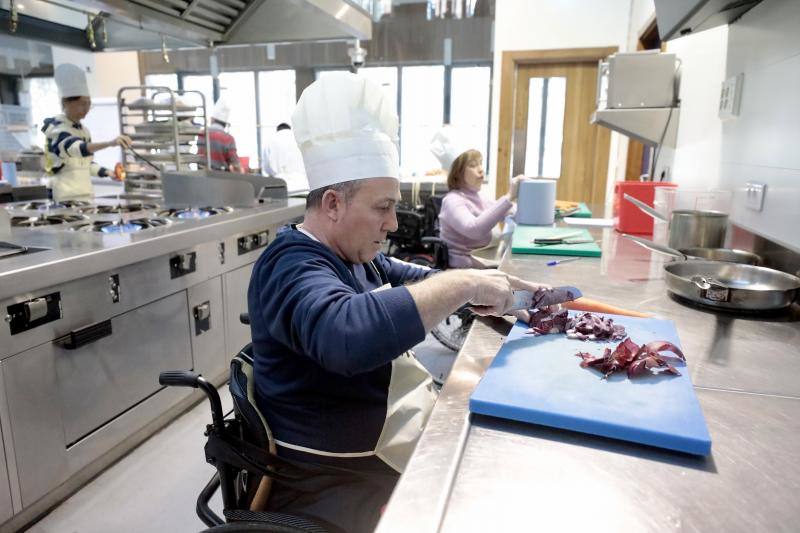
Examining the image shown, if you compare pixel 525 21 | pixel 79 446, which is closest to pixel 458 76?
pixel 525 21

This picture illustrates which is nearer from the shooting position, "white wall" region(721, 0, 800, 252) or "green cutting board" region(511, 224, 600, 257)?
"white wall" region(721, 0, 800, 252)

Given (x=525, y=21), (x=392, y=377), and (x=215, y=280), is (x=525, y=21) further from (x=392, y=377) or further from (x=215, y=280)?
(x=392, y=377)

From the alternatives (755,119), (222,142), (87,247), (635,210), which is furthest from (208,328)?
(222,142)

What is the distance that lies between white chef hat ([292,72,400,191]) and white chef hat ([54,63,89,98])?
2.95 m

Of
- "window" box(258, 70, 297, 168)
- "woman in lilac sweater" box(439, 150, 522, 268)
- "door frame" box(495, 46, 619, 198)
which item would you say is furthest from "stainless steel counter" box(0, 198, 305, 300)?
"window" box(258, 70, 297, 168)

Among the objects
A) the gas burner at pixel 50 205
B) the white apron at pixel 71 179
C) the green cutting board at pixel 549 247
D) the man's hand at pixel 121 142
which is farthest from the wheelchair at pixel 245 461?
the white apron at pixel 71 179

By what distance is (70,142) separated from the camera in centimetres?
329

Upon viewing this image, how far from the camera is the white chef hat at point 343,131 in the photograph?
1.07m

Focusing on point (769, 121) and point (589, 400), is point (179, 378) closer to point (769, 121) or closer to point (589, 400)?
point (589, 400)

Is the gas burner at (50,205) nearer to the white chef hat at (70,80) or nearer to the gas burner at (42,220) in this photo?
the gas burner at (42,220)

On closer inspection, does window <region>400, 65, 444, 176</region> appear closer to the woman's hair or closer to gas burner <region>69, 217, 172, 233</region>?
the woman's hair

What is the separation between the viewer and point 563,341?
1.04 metres

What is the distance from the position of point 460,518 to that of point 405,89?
21.0ft

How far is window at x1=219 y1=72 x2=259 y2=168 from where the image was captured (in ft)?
22.9
